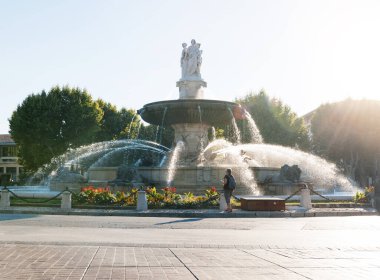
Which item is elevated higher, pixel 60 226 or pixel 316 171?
pixel 316 171

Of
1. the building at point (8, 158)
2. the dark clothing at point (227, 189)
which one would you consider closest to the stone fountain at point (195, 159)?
the dark clothing at point (227, 189)

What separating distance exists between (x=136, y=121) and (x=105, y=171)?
39.4 m

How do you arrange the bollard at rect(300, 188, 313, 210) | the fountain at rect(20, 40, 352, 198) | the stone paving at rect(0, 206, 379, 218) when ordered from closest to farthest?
the stone paving at rect(0, 206, 379, 218) → the bollard at rect(300, 188, 313, 210) → the fountain at rect(20, 40, 352, 198)

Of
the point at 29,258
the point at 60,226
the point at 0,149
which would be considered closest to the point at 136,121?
the point at 0,149

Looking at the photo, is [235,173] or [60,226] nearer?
[60,226]

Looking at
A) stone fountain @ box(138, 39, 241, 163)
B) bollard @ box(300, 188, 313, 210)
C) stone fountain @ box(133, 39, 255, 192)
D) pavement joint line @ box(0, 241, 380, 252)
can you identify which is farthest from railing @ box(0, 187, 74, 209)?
stone fountain @ box(138, 39, 241, 163)

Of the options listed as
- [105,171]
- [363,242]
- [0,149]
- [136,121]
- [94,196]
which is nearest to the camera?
[363,242]

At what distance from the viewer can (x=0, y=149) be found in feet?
293

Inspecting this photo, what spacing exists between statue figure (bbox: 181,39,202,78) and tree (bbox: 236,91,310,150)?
77.7ft

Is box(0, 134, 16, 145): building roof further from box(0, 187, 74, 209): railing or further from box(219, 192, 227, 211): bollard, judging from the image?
box(219, 192, 227, 211): bollard

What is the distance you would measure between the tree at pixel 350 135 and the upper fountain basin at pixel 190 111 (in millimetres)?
29144

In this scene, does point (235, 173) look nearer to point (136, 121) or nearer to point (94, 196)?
point (94, 196)

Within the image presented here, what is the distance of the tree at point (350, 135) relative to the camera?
2210 inches

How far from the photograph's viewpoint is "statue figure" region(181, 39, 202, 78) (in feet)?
112
